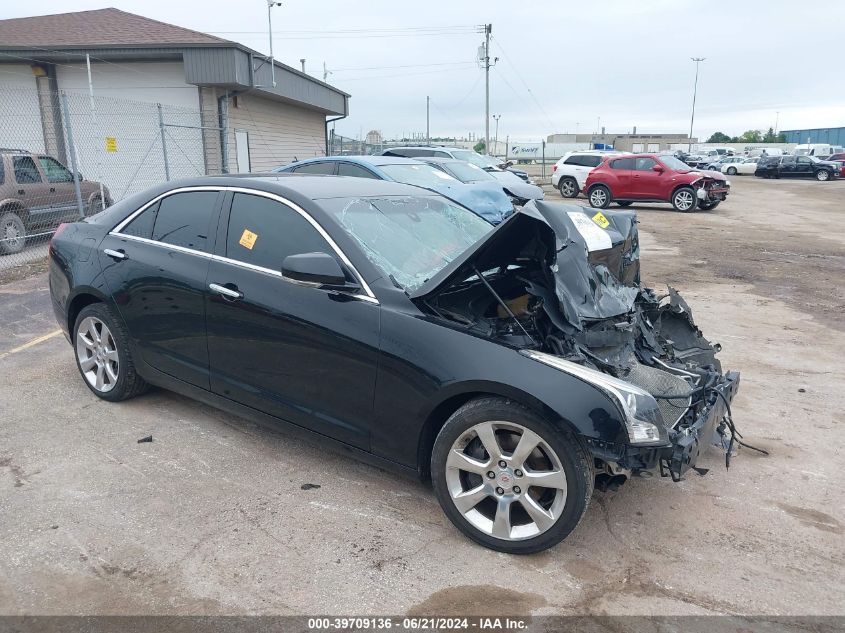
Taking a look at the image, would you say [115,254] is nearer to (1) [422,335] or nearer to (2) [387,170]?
(1) [422,335]

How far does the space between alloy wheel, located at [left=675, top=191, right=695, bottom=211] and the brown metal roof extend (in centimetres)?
1358

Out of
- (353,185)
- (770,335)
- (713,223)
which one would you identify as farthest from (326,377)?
(713,223)

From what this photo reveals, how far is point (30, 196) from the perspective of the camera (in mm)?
10375

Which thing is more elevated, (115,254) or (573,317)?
(115,254)

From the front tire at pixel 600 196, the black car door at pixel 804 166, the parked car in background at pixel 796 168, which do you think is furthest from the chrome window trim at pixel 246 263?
the black car door at pixel 804 166

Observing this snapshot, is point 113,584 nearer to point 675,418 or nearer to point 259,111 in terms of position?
point 675,418

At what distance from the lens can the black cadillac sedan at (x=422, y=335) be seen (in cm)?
293

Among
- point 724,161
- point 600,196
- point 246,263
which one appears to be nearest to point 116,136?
point 600,196

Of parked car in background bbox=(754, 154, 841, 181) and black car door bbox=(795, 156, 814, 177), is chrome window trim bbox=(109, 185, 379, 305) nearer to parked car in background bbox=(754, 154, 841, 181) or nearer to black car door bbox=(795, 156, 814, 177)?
parked car in background bbox=(754, 154, 841, 181)

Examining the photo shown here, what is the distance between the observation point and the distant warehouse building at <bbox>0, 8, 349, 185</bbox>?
16.2m

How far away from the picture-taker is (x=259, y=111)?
19.9 m

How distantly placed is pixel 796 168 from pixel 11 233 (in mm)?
41841

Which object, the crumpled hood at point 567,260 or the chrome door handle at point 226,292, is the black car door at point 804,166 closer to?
the crumpled hood at point 567,260

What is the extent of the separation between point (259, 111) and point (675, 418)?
62.3ft
